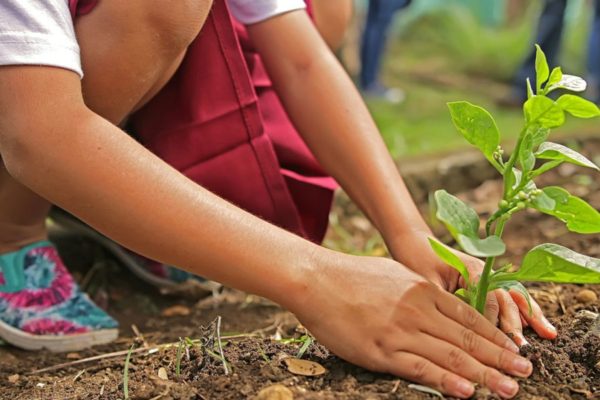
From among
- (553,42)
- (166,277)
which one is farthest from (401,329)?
(553,42)

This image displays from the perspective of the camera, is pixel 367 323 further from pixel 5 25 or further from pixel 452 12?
pixel 452 12

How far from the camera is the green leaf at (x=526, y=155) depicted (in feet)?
3.94

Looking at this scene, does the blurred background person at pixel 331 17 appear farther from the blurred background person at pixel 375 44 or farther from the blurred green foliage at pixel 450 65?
the blurred background person at pixel 375 44

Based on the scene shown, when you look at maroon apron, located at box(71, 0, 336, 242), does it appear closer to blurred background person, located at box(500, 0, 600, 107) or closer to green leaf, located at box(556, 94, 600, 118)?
green leaf, located at box(556, 94, 600, 118)

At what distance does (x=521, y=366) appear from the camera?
1228mm

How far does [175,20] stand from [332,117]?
1.30 ft

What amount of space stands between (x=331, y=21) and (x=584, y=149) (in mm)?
1163

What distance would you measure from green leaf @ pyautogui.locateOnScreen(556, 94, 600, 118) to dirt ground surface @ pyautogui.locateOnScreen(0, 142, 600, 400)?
0.36 m

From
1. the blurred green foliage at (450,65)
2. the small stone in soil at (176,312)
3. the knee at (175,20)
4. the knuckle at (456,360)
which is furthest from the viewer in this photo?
the blurred green foliage at (450,65)

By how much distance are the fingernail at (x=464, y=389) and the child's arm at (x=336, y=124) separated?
0.36 m

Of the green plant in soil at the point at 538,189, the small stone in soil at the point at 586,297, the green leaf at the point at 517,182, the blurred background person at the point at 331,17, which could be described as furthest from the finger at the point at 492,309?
the blurred background person at the point at 331,17

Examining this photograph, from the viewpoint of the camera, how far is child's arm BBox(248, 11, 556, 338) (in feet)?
5.23

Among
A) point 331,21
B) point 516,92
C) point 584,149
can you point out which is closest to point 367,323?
point 331,21

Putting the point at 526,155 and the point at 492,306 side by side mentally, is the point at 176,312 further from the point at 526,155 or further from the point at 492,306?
the point at 526,155
